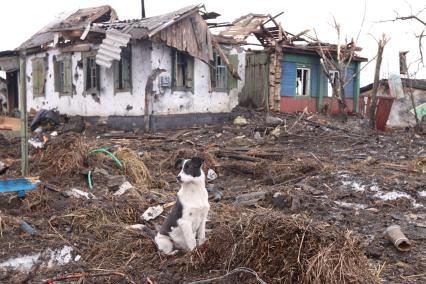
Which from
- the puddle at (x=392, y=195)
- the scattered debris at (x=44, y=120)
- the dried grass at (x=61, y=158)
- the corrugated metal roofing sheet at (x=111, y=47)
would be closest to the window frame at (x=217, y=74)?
the corrugated metal roofing sheet at (x=111, y=47)

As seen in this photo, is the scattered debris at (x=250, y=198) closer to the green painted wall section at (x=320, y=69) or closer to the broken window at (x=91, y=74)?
the broken window at (x=91, y=74)

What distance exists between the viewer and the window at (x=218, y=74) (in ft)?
61.9

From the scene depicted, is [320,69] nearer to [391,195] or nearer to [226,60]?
[226,60]

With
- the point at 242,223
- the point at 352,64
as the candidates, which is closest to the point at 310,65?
the point at 352,64

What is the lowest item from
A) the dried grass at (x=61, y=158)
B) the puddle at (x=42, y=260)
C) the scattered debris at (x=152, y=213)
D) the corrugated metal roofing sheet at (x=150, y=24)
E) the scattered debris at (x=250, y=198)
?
the puddle at (x=42, y=260)

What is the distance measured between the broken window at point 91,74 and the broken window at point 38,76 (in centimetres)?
348

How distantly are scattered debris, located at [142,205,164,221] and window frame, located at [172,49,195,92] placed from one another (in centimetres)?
1083

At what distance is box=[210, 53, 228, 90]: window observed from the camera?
18.9 meters

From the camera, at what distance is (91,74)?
59.4ft

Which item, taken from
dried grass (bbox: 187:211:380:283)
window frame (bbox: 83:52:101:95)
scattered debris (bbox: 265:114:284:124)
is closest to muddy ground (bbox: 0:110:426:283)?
dried grass (bbox: 187:211:380:283)

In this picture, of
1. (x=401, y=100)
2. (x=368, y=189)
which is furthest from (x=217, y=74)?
(x=368, y=189)

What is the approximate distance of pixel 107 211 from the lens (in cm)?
670

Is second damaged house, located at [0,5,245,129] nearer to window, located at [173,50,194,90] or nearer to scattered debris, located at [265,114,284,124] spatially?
window, located at [173,50,194,90]

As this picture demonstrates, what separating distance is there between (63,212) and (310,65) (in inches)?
697
